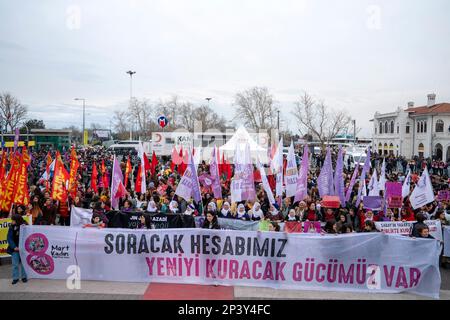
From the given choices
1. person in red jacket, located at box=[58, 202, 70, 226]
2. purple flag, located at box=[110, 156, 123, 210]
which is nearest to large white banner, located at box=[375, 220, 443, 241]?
purple flag, located at box=[110, 156, 123, 210]

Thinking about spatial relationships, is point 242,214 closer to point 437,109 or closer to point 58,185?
point 58,185

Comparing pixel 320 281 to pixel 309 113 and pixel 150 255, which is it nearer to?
pixel 150 255

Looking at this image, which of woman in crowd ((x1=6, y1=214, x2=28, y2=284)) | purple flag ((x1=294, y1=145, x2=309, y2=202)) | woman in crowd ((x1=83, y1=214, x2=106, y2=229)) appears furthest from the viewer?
purple flag ((x1=294, y1=145, x2=309, y2=202))

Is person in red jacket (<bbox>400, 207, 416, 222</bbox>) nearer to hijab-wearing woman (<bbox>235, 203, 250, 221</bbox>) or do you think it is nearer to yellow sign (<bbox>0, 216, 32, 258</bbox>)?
hijab-wearing woman (<bbox>235, 203, 250, 221</bbox>)

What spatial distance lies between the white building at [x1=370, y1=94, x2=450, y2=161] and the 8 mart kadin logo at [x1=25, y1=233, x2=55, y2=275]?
4529 centimetres

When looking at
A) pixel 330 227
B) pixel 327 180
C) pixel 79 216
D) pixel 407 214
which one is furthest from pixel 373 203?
pixel 79 216

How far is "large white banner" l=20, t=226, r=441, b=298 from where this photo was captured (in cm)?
724

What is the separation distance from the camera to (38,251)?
25.3ft

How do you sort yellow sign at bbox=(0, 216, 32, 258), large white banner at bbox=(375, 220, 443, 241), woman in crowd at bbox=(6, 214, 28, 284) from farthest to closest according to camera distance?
large white banner at bbox=(375, 220, 443, 241) < yellow sign at bbox=(0, 216, 32, 258) < woman in crowd at bbox=(6, 214, 28, 284)

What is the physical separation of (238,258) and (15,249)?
4719 mm
